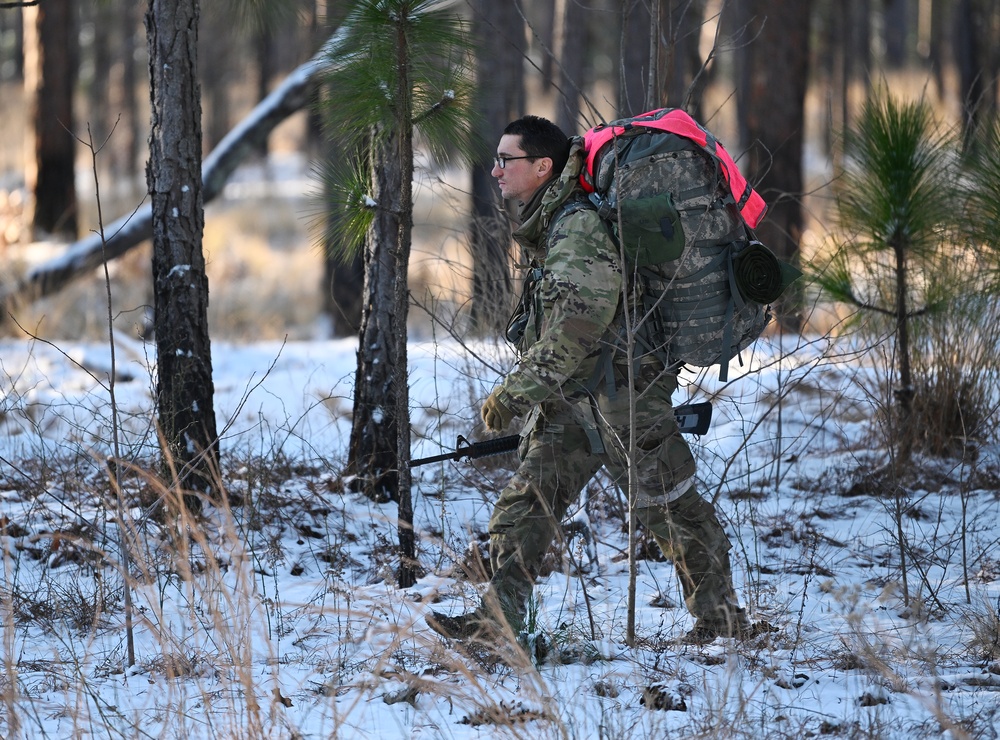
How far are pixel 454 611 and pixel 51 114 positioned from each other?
10.3 meters

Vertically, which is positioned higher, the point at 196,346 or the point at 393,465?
the point at 196,346

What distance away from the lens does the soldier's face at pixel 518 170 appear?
9.73 ft

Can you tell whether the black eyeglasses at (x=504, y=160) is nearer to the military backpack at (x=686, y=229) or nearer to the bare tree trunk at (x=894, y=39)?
the military backpack at (x=686, y=229)

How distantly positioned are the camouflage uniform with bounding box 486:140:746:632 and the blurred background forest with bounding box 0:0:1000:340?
2.44 feet

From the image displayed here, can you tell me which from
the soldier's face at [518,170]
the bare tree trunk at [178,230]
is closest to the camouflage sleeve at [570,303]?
the soldier's face at [518,170]

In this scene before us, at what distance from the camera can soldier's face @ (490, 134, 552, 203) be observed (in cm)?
296

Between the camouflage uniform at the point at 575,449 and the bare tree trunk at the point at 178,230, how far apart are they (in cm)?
142

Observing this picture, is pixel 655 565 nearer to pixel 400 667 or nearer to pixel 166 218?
pixel 400 667

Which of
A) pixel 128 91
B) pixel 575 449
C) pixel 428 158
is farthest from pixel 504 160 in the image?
pixel 128 91

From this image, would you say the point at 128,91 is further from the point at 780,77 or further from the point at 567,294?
the point at 567,294

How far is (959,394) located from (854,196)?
3.55ft

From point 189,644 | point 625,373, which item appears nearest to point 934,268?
point 625,373

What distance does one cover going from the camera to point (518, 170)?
9.81 feet

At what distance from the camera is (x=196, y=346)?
13.3 feet
